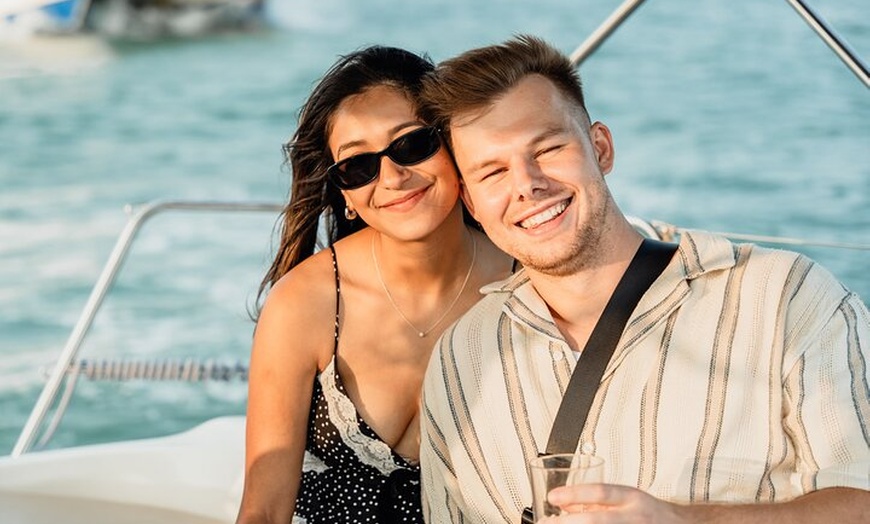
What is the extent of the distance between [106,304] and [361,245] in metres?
9.76

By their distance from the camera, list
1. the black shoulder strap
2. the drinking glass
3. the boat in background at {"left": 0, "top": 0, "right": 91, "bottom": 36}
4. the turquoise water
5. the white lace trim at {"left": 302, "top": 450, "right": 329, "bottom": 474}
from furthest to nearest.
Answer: the boat in background at {"left": 0, "top": 0, "right": 91, "bottom": 36} → the turquoise water → the white lace trim at {"left": 302, "top": 450, "right": 329, "bottom": 474} → the black shoulder strap → the drinking glass

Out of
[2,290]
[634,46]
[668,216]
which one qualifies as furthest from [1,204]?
[634,46]

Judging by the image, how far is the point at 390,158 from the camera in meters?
2.26

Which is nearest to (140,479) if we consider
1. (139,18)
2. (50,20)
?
(50,20)

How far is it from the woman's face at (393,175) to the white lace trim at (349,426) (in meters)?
0.28

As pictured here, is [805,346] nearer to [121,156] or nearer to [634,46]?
[121,156]

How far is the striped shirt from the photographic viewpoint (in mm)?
1764

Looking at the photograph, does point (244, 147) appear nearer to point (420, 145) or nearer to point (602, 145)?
point (420, 145)

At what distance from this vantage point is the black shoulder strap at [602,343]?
1854 millimetres

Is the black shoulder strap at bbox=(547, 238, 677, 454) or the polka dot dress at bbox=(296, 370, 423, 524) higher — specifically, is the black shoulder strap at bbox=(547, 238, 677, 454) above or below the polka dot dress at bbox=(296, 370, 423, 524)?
above

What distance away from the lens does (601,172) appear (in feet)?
6.57

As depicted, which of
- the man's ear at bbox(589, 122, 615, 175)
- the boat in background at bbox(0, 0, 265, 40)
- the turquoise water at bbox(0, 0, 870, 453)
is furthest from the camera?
the boat in background at bbox(0, 0, 265, 40)

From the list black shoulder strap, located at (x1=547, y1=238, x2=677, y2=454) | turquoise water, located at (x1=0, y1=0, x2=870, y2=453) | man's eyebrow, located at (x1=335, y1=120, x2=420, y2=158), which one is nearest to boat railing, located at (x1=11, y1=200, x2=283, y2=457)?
man's eyebrow, located at (x1=335, y1=120, x2=420, y2=158)

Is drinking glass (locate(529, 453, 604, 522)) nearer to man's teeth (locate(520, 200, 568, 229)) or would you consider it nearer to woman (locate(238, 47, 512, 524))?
man's teeth (locate(520, 200, 568, 229))
